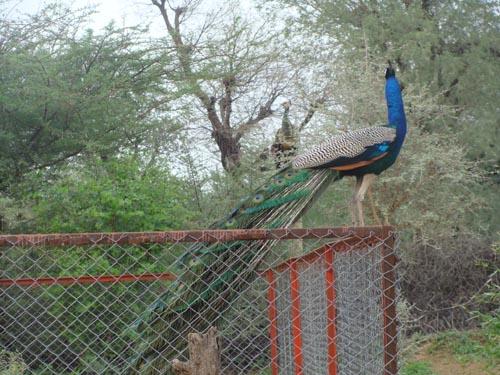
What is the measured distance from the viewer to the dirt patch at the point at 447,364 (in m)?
8.12

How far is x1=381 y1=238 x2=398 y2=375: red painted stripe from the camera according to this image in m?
3.11

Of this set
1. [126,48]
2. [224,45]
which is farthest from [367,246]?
[224,45]

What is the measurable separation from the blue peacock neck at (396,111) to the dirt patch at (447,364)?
2874 millimetres

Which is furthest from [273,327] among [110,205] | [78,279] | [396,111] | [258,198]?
[110,205]

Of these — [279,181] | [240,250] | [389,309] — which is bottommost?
[389,309]

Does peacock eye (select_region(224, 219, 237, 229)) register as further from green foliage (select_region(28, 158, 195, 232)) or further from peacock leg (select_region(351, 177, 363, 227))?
green foliage (select_region(28, 158, 195, 232))

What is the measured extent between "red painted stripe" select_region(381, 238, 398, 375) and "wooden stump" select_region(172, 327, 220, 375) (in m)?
0.88

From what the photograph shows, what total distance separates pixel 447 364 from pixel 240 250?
5.02 meters

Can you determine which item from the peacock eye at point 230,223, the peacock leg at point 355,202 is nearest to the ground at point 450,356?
the peacock leg at point 355,202

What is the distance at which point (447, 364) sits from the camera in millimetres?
→ 8586

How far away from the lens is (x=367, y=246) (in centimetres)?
342

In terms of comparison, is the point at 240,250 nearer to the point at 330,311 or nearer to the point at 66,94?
the point at 330,311

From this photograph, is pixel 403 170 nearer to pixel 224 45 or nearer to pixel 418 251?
pixel 418 251

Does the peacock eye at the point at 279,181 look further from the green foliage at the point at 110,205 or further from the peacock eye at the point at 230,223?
the green foliage at the point at 110,205
